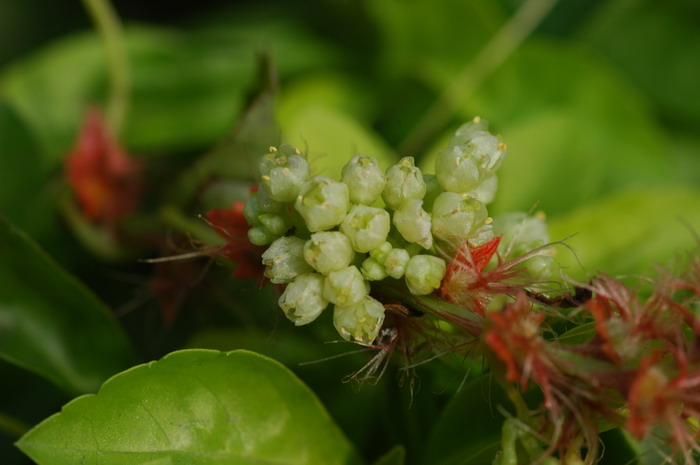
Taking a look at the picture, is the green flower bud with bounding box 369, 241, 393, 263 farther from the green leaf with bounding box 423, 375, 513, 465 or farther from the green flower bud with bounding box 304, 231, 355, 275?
the green leaf with bounding box 423, 375, 513, 465

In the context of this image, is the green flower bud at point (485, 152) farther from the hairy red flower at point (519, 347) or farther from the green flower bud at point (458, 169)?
the hairy red flower at point (519, 347)

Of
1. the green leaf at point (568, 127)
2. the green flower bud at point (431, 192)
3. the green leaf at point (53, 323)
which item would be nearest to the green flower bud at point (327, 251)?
the green flower bud at point (431, 192)

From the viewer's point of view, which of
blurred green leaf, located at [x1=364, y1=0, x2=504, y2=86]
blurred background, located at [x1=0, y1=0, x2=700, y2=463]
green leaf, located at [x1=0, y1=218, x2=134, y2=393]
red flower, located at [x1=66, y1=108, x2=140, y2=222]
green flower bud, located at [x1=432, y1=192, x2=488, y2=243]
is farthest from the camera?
blurred green leaf, located at [x1=364, y1=0, x2=504, y2=86]

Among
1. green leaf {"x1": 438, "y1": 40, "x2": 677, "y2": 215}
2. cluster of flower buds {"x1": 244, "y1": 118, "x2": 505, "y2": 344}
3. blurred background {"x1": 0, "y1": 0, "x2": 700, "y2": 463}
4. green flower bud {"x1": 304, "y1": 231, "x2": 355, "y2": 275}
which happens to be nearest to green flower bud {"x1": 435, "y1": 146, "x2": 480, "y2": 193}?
cluster of flower buds {"x1": 244, "y1": 118, "x2": 505, "y2": 344}

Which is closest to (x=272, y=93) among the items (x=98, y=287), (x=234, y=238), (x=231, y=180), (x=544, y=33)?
(x=231, y=180)

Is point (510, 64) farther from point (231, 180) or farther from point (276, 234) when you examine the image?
point (276, 234)

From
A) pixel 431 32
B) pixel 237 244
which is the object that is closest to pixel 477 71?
pixel 431 32
